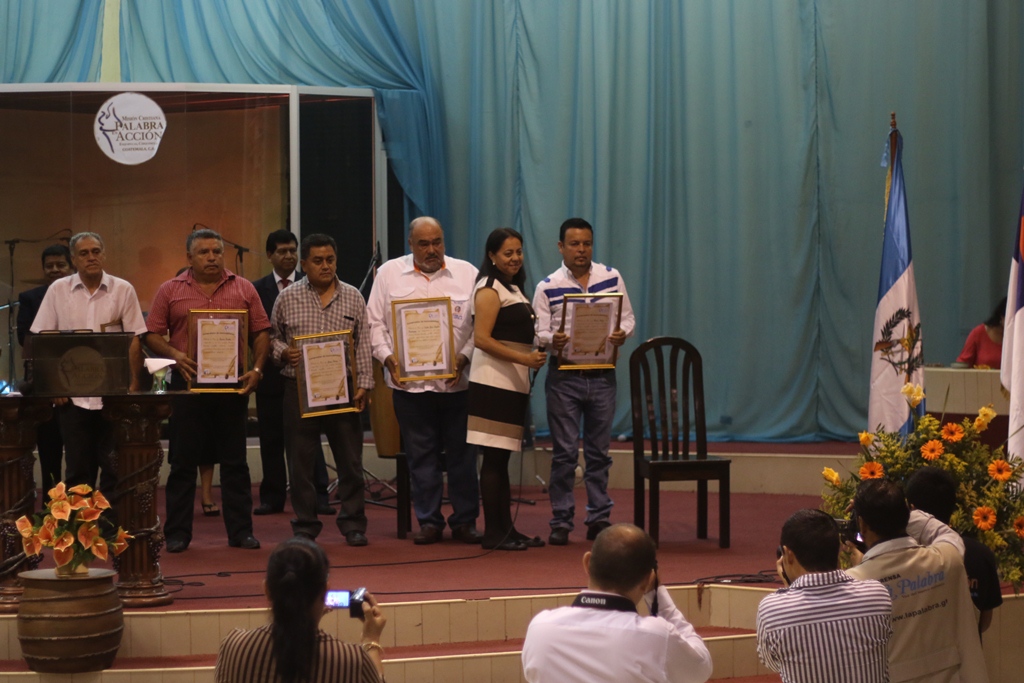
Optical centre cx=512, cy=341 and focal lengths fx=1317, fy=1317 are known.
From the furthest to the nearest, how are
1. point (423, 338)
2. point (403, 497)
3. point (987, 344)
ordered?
point (987, 344) → point (403, 497) → point (423, 338)

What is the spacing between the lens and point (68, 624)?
4.31 m

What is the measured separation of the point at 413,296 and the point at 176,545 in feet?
5.00

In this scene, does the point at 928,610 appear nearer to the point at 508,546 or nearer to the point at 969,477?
the point at 969,477

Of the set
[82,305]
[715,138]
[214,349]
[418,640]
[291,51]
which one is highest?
[291,51]

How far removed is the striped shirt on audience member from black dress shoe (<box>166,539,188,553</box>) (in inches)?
140

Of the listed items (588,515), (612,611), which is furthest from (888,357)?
(612,611)

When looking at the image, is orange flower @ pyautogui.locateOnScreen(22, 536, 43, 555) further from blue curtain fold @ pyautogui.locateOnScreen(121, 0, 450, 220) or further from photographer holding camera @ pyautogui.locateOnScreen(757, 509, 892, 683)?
blue curtain fold @ pyautogui.locateOnScreen(121, 0, 450, 220)

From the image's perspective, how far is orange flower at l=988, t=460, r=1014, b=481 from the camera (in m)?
4.27

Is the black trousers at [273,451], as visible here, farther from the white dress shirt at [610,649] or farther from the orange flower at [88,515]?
the white dress shirt at [610,649]

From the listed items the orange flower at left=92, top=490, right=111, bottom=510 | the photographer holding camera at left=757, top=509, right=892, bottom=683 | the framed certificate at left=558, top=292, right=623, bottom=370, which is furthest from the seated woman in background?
the orange flower at left=92, top=490, right=111, bottom=510

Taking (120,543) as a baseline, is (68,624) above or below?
below

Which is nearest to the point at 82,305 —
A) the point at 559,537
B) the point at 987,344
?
the point at 559,537

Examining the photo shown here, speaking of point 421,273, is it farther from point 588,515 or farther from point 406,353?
point 588,515

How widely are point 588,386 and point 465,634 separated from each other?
63.4 inches
